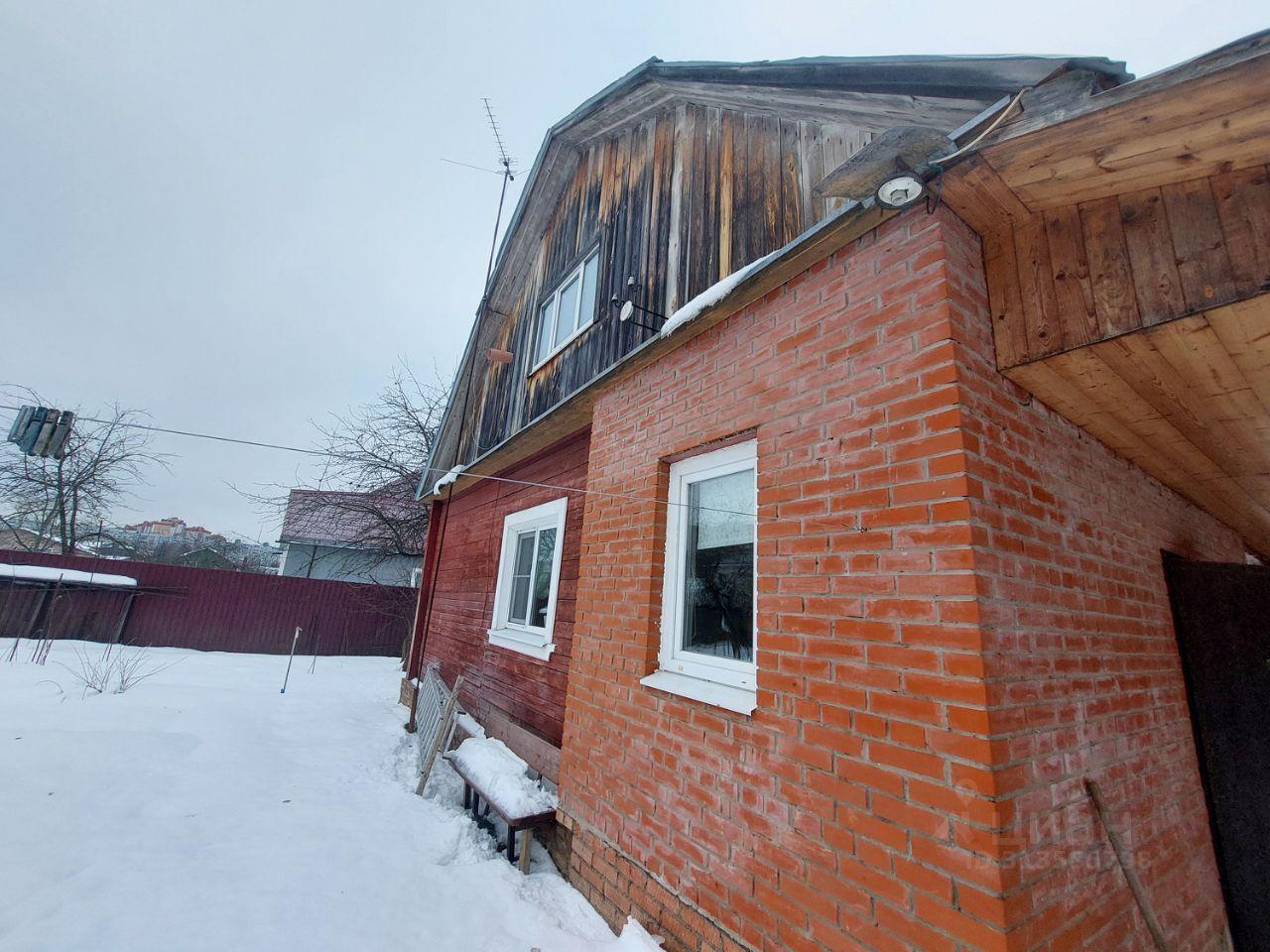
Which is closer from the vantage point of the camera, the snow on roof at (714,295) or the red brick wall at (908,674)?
the red brick wall at (908,674)

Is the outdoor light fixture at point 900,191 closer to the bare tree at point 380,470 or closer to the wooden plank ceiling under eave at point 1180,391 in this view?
the wooden plank ceiling under eave at point 1180,391

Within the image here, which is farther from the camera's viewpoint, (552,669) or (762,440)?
(552,669)

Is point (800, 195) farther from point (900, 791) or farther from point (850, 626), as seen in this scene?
point (900, 791)

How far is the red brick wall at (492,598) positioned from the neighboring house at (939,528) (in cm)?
87

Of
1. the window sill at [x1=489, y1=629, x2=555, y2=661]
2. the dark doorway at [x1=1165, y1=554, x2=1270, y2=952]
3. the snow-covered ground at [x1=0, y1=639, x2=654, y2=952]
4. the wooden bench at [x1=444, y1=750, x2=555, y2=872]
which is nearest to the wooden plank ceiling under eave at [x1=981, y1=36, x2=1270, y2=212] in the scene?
the dark doorway at [x1=1165, y1=554, x2=1270, y2=952]

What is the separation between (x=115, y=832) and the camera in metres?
3.21

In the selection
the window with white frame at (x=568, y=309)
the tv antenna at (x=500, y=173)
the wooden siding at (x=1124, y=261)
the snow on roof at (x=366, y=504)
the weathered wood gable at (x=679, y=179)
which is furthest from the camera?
the snow on roof at (x=366, y=504)

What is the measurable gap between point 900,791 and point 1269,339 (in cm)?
203

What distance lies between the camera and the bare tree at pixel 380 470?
49.0 ft

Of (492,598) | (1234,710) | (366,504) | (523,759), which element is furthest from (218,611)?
(1234,710)

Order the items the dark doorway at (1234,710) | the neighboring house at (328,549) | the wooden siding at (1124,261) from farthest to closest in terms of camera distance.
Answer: the neighboring house at (328,549), the dark doorway at (1234,710), the wooden siding at (1124,261)

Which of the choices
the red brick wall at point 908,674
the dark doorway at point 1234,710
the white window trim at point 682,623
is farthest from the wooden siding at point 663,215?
the dark doorway at point 1234,710

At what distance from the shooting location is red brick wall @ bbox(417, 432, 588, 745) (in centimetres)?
448

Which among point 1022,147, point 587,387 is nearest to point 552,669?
point 587,387
